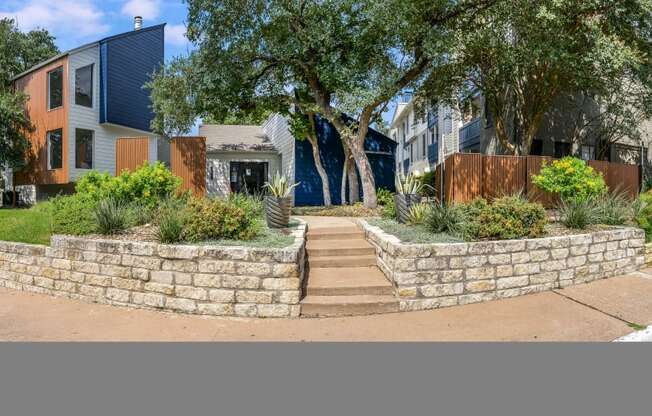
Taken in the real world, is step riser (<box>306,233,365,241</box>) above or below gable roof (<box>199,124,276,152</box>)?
below

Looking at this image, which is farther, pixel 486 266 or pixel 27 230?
pixel 27 230

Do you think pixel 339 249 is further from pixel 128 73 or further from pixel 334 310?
pixel 128 73

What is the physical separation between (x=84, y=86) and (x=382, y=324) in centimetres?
1879

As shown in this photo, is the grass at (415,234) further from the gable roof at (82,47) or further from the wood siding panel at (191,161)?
the gable roof at (82,47)

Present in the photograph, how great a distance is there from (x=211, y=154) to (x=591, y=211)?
49.4ft

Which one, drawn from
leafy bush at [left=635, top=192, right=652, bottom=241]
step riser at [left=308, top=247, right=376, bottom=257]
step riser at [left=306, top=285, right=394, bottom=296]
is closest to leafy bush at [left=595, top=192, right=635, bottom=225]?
leafy bush at [left=635, top=192, right=652, bottom=241]

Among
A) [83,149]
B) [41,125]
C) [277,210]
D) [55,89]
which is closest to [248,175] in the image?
[83,149]

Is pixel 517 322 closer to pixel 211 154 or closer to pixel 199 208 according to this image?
pixel 199 208

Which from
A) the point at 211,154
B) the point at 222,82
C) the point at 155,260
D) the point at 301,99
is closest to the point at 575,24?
the point at 301,99

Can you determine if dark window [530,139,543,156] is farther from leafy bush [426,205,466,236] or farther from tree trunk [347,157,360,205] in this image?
leafy bush [426,205,466,236]

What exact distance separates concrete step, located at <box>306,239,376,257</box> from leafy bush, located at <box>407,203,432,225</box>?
1.10m

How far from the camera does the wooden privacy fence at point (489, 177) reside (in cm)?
1031

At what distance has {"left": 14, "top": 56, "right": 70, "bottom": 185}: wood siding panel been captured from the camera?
1758 centimetres

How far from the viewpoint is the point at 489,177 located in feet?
34.7
